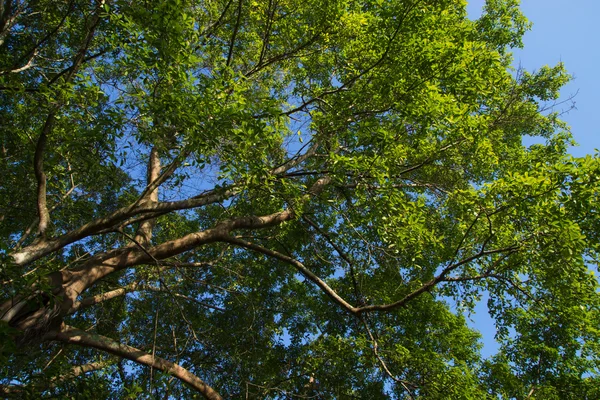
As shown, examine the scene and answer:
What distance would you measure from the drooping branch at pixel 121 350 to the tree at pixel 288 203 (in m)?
0.03

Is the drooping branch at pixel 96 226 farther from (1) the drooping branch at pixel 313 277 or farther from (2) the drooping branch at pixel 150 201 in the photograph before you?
(1) the drooping branch at pixel 313 277

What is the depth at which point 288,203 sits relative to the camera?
5.48m

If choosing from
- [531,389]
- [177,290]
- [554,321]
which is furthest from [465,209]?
[177,290]

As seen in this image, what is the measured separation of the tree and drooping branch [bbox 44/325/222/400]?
1.1 inches

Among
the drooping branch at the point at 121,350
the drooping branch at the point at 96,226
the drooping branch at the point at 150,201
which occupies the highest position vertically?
the drooping branch at the point at 150,201

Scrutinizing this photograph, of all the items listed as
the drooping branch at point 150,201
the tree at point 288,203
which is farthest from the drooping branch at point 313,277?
the drooping branch at point 150,201

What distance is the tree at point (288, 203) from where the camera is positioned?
15.4 feet

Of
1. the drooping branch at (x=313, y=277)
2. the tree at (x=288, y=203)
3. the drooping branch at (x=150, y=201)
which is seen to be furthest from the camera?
the drooping branch at (x=150, y=201)

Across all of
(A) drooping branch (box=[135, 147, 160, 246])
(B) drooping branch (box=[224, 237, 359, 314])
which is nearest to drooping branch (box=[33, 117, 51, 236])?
(A) drooping branch (box=[135, 147, 160, 246])

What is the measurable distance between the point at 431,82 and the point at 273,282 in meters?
4.96

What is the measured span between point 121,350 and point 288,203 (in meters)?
2.72

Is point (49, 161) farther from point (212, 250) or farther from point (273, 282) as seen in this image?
point (273, 282)

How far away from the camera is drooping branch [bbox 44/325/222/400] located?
5000mm

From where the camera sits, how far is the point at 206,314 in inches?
352
